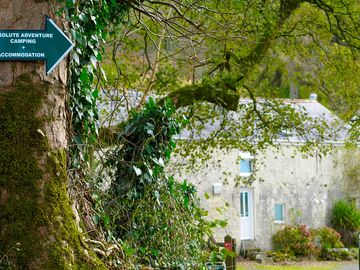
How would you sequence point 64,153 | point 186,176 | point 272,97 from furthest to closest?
point 186,176 < point 272,97 < point 64,153

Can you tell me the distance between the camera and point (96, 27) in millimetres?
7289

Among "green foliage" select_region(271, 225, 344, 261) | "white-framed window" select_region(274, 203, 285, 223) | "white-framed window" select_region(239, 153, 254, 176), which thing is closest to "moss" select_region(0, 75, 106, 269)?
"green foliage" select_region(271, 225, 344, 261)

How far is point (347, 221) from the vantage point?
32.9 meters

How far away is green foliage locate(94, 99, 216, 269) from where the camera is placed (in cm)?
799

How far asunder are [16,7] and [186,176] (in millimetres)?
22757

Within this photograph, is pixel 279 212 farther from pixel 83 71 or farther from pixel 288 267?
pixel 83 71

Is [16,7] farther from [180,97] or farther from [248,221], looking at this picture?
[248,221]

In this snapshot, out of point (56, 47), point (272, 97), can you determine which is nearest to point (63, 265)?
point (56, 47)

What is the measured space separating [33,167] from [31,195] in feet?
0.74

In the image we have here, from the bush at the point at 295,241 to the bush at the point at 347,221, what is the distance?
2.19 metres

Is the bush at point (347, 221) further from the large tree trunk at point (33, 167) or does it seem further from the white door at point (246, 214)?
the large tree trunk at point (33, 167)

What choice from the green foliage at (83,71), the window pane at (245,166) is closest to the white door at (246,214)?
the window pane at (245,166)

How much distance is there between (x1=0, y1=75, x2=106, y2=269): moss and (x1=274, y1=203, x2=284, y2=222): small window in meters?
26.7

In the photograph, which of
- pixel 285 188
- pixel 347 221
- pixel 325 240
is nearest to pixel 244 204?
pixel 285 188
